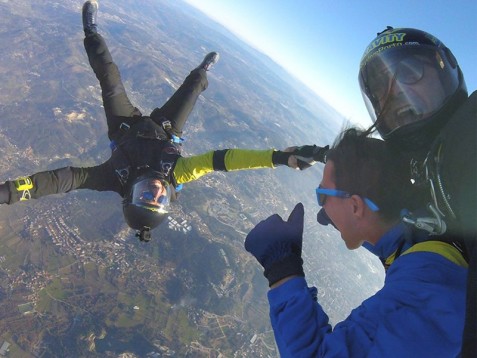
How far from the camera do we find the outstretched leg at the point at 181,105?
17.0 ft

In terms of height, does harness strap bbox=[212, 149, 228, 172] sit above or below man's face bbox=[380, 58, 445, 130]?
below

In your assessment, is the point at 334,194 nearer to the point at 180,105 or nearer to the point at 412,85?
the point at 412,85

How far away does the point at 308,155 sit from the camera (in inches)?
146

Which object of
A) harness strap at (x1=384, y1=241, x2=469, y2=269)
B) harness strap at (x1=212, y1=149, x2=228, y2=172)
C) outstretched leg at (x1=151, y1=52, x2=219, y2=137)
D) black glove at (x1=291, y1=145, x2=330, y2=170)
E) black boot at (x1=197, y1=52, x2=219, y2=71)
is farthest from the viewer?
black boot at (x1=197, y1=52, x2=219, y2=71)

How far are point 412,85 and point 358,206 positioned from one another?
882 millimetres

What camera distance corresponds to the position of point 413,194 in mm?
1541

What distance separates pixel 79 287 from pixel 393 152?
1370 inches

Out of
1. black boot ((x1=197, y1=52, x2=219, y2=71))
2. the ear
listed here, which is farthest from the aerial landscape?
black boot ((x1=197, y1=52, x2=219, y2=71))

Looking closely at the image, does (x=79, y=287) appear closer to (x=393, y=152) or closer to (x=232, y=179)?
(x=393, y=152)

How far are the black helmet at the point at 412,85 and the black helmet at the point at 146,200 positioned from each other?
9.86 feet

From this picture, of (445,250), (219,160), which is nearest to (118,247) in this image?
(219,160)

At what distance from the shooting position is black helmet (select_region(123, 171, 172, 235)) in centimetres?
420

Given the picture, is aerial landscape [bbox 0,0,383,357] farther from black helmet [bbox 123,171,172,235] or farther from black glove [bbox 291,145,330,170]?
black helmet [bbox 123,171,172,235]

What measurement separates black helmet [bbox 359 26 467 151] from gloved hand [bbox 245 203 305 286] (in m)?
0.72
